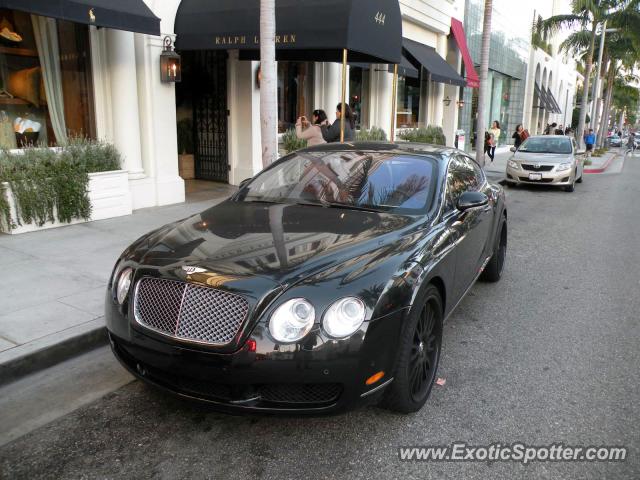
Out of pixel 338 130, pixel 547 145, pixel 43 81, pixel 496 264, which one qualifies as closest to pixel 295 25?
pixel 338 130

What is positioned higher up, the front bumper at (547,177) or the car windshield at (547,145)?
the car windshield at (547,145)

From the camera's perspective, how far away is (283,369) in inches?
107

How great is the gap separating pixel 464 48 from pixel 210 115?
13.9 m

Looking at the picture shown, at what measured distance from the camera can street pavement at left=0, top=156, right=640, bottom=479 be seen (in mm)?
2887

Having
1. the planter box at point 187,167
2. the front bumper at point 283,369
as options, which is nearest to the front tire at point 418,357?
the front bumper at point 283,369

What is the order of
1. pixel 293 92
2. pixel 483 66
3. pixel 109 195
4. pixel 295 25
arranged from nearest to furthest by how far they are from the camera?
pixel 109 195 < pixel 295 25 < pixel 293 92 < pixel 483 66

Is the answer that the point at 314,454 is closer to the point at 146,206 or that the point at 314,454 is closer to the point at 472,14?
the point at 146,206

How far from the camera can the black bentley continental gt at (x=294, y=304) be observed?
108 inches

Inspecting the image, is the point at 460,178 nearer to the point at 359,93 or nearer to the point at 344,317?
the point at 344,317

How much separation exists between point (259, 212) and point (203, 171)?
355 inches

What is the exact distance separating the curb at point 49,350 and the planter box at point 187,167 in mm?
8501

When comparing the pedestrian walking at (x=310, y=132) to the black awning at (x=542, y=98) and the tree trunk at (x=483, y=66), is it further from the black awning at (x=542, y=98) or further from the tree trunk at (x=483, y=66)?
the black awning at (x=542, y=98)

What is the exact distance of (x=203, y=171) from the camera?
12.7 meters

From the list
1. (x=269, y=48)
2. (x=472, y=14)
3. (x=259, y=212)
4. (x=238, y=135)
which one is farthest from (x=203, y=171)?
(x=472, y=14)
